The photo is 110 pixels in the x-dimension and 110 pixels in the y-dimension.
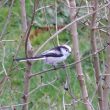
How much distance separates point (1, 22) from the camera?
5391mm

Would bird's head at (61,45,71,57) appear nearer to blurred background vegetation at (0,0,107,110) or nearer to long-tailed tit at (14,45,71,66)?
long-tailed tit at (14,45,71,66)

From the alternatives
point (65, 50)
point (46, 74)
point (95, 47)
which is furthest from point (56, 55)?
point (46, 74)

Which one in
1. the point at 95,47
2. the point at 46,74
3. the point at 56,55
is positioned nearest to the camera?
the point at 95,47

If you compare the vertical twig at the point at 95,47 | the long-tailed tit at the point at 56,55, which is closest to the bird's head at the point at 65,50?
the long-tailed tit at the point at 56,55

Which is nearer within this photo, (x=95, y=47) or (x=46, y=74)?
(x=95, y=47)

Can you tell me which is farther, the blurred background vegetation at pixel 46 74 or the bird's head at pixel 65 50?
the blurred background vegetation at pixel 46 74

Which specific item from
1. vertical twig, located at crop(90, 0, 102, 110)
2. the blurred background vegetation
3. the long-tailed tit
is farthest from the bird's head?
vertical twig, located at crop(90, 0, 102, 110)

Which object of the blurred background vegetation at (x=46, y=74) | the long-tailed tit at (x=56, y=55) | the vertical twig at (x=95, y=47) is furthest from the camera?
the blurred background vegetation at (x=46, y=74)

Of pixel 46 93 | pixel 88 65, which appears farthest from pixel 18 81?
pixel 88 65

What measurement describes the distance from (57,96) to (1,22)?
1530 millimetres

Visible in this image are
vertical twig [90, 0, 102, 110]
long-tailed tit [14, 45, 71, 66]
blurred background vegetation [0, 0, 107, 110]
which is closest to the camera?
vertical twig [90, 0, 102, 110]

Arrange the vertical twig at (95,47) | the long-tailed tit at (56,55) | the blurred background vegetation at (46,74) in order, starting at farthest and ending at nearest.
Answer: the blurred background vegetation at (46,74) < the long-tailed tit at (56,55) < the vertical twig at (95,47)

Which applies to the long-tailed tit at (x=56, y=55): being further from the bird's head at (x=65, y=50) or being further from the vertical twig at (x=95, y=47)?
the vertical twig at (x=95, y=47)

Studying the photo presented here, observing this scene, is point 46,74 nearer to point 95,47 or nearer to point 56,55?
point 56,55
